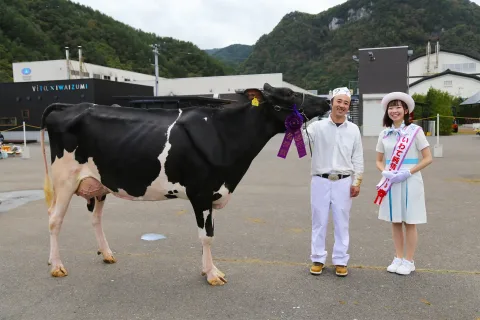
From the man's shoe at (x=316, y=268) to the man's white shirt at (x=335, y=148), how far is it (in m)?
0.88

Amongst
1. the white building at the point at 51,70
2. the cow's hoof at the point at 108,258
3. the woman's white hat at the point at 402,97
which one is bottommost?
the cow's hoof at the point at 108,258

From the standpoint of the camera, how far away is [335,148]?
Answer: 4.05m

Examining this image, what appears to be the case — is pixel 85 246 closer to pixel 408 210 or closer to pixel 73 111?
pixel 73 111

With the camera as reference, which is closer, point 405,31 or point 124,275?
point 124,275

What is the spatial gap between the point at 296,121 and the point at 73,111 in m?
2.27

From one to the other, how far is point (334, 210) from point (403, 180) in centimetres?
73

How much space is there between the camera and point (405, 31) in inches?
3698

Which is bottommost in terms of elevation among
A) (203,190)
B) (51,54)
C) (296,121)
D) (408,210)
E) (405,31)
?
(408,210)

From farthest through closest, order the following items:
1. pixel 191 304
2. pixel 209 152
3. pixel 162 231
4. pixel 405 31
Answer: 1. pixel 405 31
2. pixel 162 231
3. pixel 209 152
4. pixel 191 304

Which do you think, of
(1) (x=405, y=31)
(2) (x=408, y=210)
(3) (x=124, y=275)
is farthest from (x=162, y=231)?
(1) (x=405, y=31)

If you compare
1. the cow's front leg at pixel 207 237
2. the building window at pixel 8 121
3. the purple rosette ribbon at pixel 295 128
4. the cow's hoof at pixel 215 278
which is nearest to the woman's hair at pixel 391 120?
the purple rosette ribbon at pixel 295 128

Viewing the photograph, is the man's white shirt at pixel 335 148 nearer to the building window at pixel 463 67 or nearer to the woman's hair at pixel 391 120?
the woman's hair at pixel 391 120

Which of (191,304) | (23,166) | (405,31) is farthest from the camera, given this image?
(405,31)

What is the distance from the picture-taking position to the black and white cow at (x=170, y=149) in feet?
12.6
